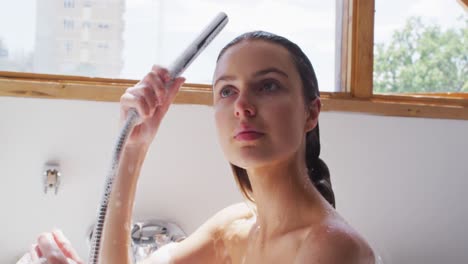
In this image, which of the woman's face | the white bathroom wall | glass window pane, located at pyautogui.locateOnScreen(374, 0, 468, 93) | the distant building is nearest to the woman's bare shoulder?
the woman's face

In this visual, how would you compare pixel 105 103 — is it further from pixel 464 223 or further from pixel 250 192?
pixel 464 223

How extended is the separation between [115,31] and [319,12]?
0.85 meters

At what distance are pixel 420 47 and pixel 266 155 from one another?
1.50 metres

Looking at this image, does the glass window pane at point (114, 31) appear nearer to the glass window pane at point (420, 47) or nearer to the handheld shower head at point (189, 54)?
the glass window pane at point (420, 47)

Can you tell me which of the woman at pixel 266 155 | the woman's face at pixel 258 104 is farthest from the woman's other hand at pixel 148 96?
the woman's face at pixel 258 104

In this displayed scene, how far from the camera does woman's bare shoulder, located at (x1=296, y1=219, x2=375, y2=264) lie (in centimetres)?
75

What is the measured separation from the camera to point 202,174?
1656 millimetres

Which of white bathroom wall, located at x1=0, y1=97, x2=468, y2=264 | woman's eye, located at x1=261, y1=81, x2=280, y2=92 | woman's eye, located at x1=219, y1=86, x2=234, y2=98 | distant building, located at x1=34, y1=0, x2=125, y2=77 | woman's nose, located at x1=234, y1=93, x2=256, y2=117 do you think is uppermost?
distant building, located at x1=34, y1=0, x2=125, y2=77

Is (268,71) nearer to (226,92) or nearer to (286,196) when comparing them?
(226,92)

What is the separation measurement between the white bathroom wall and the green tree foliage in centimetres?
20

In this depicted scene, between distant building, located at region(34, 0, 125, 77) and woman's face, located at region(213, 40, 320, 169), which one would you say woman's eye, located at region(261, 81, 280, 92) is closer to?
woman's face, located at region(213, 40, 320, 169)

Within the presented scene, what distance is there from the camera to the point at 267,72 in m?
0.86

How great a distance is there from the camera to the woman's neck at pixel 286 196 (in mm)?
872

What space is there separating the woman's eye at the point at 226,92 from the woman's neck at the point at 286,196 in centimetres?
16
